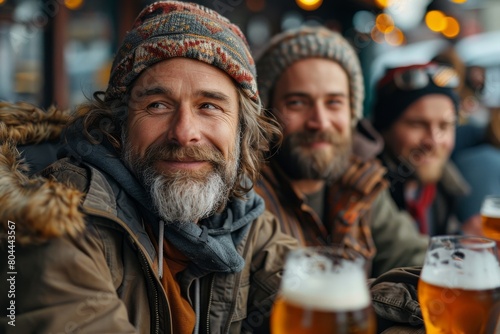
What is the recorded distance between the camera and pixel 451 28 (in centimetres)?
698

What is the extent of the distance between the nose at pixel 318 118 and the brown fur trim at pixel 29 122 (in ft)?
3.76

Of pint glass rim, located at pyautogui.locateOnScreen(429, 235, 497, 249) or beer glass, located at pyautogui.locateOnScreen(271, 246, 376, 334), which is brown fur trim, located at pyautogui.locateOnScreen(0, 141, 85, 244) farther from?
pint glass rim, located at pyautogui.locateOnScreen(429, 235, 497, 249)

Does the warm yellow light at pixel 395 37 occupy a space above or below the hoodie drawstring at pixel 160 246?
above

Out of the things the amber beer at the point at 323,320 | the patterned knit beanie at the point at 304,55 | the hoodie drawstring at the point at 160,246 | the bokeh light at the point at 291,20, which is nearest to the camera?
the amber beer at the point at 323,320

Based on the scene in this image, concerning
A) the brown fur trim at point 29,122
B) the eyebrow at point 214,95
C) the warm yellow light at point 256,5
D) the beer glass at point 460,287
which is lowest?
the beer glass at point 460,287

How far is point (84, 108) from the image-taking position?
1788 millimetres

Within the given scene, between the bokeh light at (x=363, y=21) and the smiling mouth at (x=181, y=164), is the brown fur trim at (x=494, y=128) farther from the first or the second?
the bokeh light at (x=363, y=21)

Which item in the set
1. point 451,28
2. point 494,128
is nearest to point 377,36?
point 451,28

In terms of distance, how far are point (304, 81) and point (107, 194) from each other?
1.39 m

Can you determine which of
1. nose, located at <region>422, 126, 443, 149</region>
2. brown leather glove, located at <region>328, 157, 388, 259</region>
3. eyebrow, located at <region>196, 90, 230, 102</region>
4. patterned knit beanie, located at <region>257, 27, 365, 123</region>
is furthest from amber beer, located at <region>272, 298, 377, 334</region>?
nose, located at <region>422, 126, 443, 149</region>

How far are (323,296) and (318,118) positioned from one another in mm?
1647

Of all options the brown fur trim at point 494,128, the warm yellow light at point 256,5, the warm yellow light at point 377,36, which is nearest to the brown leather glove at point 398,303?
the brown fur trim at point 494,128

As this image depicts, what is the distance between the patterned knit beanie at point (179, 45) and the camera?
63.8 inches

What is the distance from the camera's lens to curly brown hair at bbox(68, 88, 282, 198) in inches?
67.3
